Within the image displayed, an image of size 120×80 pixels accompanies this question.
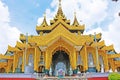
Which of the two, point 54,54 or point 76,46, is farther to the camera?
point 54,54

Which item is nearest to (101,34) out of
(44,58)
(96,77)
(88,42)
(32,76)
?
(88,42)

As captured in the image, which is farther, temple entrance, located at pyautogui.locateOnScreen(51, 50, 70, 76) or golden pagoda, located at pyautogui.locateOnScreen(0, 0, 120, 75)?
temple entrance, located at pyautogui.locateOnScreen(51, 50, 70, 76)

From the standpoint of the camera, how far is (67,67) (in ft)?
99.0

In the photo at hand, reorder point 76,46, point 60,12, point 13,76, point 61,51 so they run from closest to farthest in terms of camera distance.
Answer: point 13,76
point 76,46
point 61,51
point 60,12

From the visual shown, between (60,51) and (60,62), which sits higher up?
(60,51)

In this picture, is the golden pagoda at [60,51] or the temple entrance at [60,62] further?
the temple entrance at [60,62]

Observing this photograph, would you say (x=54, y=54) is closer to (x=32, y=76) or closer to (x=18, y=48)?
(x=18, y=48)

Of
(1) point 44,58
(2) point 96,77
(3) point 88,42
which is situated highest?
(3) point 88,42

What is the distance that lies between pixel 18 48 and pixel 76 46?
7482 mm

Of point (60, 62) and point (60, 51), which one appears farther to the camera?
point (60, 62)

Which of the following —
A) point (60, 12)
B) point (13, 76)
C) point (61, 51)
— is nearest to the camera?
point (13, 76)

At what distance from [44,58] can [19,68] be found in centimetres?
343

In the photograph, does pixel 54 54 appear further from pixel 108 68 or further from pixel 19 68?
pixel 108 68

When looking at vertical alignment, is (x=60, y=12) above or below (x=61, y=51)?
above
